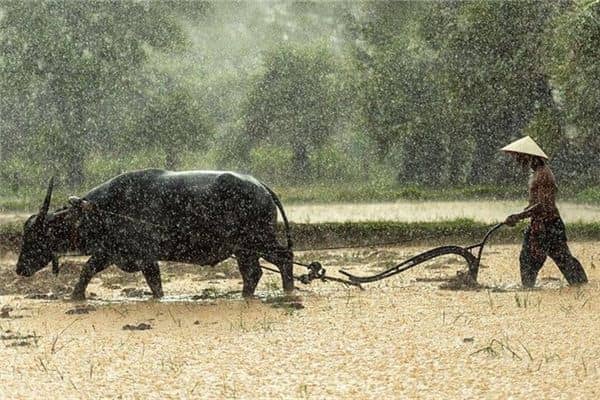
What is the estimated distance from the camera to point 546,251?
12.4m

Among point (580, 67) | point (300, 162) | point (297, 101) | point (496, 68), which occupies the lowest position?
point (300, 162)

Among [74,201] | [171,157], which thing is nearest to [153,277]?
[74,201]

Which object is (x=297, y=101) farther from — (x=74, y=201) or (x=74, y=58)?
(x=74, y=201)

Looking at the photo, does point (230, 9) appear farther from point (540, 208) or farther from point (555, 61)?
point (540, 208)

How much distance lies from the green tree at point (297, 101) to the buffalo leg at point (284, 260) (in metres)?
36.7

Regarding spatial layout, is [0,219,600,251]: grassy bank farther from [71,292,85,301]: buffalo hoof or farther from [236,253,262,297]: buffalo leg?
[71,292,85,301]: buffalo hoof

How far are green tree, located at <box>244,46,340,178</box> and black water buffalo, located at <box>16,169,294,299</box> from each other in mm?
36980

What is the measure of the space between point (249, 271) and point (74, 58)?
29398 millimetres

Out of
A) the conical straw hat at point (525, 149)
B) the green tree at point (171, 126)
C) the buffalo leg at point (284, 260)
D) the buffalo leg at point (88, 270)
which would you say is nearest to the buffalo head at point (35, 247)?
the buffalo leg at point (88, 270)

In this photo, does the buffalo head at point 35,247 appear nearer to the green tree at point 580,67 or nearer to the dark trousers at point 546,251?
the dark trousers at point 546,251

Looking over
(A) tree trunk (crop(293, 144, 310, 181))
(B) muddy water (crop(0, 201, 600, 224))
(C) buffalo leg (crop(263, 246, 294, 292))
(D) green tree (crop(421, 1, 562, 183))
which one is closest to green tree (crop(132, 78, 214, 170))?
(A) tree trunk (crop(293, 144, 310, 181))

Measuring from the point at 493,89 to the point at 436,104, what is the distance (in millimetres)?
8317

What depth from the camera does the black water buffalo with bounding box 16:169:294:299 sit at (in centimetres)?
1225

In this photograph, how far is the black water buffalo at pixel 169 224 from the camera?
12250mm
